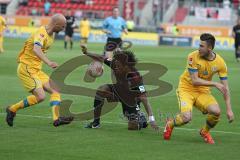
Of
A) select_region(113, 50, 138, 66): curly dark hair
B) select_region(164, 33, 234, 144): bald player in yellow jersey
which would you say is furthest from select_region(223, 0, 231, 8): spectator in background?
select_region(164, 33, 234, 144): bald player in yellow jersey

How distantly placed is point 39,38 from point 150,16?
52.1 metres

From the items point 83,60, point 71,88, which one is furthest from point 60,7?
point 83,60

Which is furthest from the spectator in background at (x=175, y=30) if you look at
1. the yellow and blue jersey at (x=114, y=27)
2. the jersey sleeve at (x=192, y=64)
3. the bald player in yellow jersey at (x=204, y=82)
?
the jersey sleeve at (x=192, y=64)

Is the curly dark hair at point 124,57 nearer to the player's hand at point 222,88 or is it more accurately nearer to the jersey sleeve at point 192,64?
the jersey sleeve at point 192,64

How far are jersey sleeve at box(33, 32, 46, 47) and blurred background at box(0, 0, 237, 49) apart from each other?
41497 mm

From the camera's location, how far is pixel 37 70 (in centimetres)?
1313

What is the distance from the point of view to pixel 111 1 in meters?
66.8

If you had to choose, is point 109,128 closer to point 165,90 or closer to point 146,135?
point 146,135

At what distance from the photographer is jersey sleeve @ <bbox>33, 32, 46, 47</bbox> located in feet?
41.9

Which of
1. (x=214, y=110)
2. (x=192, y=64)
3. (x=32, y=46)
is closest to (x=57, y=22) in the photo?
(x=32, y=46)

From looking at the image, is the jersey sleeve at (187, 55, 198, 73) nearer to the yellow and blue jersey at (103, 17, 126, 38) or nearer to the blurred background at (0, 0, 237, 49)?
the yellow and blue jersey at (103, 17, 126, 38)

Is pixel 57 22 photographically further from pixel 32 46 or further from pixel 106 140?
pixel 106 140

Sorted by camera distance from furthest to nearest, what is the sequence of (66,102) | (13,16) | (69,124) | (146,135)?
1. (13,16)
2. (66,102)
3. (69,124)
4. (146,135)

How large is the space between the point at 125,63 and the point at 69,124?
1552mm
